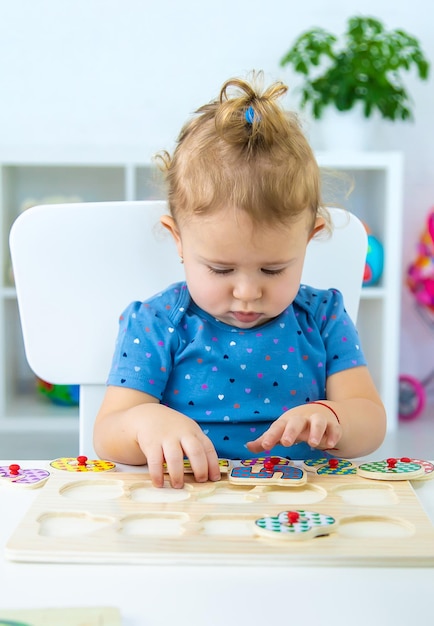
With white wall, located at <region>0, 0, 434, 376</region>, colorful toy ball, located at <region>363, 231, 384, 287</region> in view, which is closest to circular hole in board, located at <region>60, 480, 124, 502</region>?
colorful toy ball, located at <region>363, 231, 384, 287</region>

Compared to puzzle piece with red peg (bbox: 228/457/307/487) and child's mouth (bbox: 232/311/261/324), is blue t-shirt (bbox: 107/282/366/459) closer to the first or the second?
child's mouth (bbox: 232/311/261/324)

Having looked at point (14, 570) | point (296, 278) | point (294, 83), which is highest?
point (294, 83)

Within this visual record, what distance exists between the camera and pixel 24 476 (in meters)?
0.66

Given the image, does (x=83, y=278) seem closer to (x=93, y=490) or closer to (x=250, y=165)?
(x=250, y=165)

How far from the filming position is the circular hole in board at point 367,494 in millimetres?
604

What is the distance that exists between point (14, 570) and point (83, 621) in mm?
87

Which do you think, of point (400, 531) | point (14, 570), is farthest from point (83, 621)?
point (400, 531)

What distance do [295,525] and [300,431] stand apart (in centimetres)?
21

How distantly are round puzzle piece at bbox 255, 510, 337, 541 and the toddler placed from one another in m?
0.18

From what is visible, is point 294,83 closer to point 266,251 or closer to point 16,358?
point 16,358

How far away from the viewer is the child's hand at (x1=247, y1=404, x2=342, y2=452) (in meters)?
0.71

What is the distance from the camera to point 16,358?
2.73 meters

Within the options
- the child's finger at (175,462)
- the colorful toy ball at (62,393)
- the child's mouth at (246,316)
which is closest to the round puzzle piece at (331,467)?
the child's finger at (175,462)

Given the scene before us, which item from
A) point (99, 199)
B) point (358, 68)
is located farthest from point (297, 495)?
point (99, 199)
